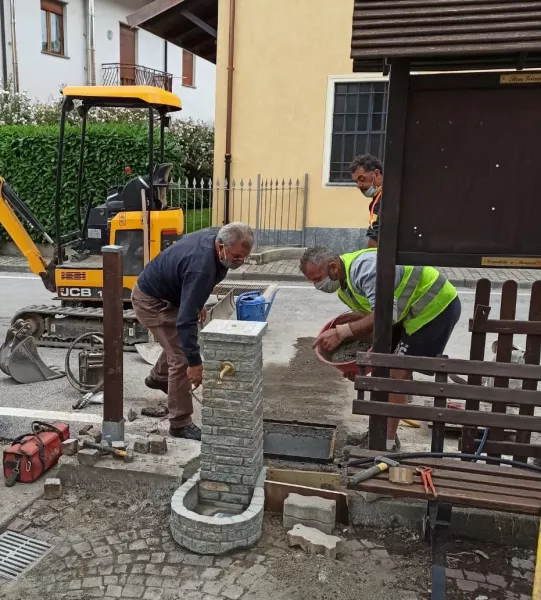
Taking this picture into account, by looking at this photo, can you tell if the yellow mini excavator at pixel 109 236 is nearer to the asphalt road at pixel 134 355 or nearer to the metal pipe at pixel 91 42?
the asphalt road at pixel 134 355

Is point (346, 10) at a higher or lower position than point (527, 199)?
higher

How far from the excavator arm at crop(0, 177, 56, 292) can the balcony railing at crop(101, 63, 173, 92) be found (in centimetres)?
1556

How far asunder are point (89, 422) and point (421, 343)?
2.50 m

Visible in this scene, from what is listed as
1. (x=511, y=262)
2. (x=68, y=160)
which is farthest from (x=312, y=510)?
(x=68, y=160)

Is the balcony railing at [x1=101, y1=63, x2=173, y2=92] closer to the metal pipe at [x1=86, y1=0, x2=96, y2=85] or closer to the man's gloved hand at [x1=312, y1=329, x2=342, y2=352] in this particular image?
the metal pipe at [x1=86, y1=0, x2=96, y2=85]

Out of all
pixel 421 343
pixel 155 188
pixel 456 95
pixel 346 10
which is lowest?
pixel 421 343

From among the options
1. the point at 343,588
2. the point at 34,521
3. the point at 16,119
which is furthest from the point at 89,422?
the point at 16,119

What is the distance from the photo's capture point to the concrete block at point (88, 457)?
3580 millimetres

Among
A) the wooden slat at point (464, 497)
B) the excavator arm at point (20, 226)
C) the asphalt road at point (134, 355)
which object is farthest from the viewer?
the excavator arm at point (20, 226)

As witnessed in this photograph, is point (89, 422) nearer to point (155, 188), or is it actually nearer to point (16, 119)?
point (155, 188)

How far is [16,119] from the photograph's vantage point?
14828 millimetres

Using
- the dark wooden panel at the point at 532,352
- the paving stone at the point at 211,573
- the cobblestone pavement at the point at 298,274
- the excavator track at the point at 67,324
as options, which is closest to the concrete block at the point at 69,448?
the paving stone at the point at 211,573

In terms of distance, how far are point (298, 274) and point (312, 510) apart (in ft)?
25.8

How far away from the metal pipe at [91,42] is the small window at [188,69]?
4.49m
